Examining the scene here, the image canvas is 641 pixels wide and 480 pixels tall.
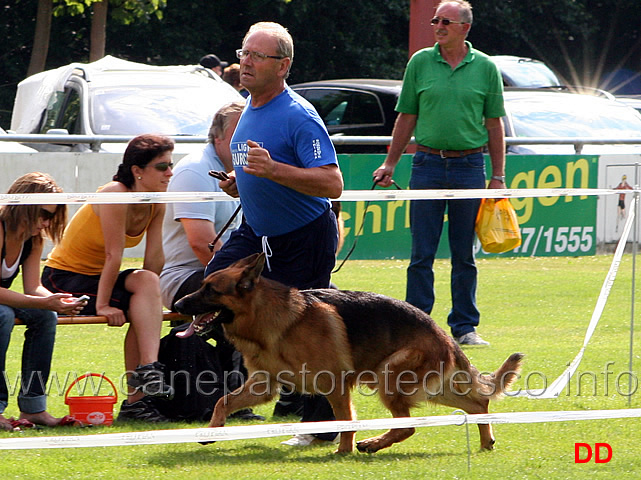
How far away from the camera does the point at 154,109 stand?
12.7 meters

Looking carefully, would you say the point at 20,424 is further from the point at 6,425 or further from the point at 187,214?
the point at 187,214

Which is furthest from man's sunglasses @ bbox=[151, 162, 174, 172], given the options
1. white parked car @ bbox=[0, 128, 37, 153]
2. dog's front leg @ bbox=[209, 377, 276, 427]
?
white parked car @ bbox=[0, 128, 37, 153]

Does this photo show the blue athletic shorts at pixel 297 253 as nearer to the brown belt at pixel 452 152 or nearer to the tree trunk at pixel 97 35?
the brown belt at pixel 452 152

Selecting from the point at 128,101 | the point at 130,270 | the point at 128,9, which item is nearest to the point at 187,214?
the point at 130,270

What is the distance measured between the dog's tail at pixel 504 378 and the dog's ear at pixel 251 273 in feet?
4.00

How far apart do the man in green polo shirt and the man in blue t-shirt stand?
8.18 ft

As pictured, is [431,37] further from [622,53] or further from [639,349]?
[622,53]

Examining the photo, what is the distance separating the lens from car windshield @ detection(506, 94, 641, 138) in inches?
535

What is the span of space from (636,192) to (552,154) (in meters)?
6.86

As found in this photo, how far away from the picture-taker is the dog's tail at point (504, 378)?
5117 mm

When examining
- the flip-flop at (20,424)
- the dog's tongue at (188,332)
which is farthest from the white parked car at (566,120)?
the flip-flop at (20,424)

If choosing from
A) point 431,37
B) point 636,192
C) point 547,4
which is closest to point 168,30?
point 547,4

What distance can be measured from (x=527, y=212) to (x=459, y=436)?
7464mm

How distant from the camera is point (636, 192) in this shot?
5.84m
